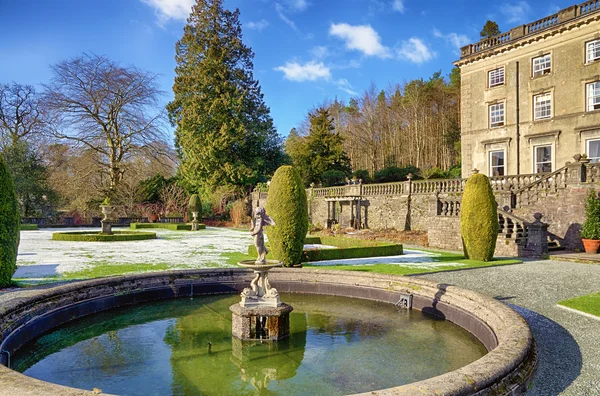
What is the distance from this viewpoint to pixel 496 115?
81.1 ft

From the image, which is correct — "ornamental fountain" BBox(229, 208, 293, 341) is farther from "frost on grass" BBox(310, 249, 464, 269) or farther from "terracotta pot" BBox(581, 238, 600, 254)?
"terracotta pot" BBox(581, 238, 600, 254)

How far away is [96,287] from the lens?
7746 mm

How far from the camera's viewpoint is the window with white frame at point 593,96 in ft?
66.7

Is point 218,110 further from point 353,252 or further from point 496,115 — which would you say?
point 353,252

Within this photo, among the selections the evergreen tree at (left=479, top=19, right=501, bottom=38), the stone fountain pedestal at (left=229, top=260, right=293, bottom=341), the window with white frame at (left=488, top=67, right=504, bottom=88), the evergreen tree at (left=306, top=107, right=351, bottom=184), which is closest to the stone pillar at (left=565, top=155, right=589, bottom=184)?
the window with white frame at (left=488, top=67, right=504, bottom=88)

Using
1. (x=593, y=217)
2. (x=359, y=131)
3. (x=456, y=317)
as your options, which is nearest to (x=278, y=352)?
(x=456, y=317)

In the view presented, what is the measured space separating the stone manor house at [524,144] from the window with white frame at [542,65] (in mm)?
54

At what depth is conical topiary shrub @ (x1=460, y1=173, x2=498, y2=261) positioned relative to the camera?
13.0m

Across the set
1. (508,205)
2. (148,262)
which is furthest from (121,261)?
(508,205)

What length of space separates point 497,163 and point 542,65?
5933 millimetres

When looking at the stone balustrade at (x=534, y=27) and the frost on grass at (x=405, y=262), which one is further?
the stone balustrade at (x=534, y=27)

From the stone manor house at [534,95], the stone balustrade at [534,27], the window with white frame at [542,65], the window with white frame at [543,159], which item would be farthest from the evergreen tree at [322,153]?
the window with white frame at [542,65]

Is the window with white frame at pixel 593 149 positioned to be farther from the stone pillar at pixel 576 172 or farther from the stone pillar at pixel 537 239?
the stone pillar at pixel 537 239

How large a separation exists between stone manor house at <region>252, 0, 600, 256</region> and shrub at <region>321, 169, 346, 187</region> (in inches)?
343
